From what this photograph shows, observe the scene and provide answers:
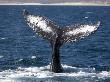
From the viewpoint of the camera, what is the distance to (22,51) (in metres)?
35.9

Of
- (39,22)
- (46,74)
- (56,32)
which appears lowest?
(46,74)

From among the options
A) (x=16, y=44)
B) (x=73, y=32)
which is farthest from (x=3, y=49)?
(x=73, y=32)

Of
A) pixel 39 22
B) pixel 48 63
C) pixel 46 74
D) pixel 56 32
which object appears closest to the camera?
pixel 56 32

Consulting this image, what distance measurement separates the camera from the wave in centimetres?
2225

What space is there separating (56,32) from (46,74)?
2167 millimetres

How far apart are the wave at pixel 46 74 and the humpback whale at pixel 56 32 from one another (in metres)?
0.58

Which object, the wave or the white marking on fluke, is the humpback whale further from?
the wave

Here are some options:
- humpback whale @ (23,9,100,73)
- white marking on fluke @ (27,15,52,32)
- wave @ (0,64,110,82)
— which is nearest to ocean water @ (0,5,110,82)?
wave @ (0,64,110,82)

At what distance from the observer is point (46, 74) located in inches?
899

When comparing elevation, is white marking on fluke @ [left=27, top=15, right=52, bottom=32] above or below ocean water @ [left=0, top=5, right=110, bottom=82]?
above

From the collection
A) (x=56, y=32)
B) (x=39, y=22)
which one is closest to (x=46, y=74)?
(x=56, y=32)

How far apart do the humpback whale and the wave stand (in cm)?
58

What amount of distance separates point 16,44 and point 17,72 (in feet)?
59.0

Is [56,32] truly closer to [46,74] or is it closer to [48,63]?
[46,74]
